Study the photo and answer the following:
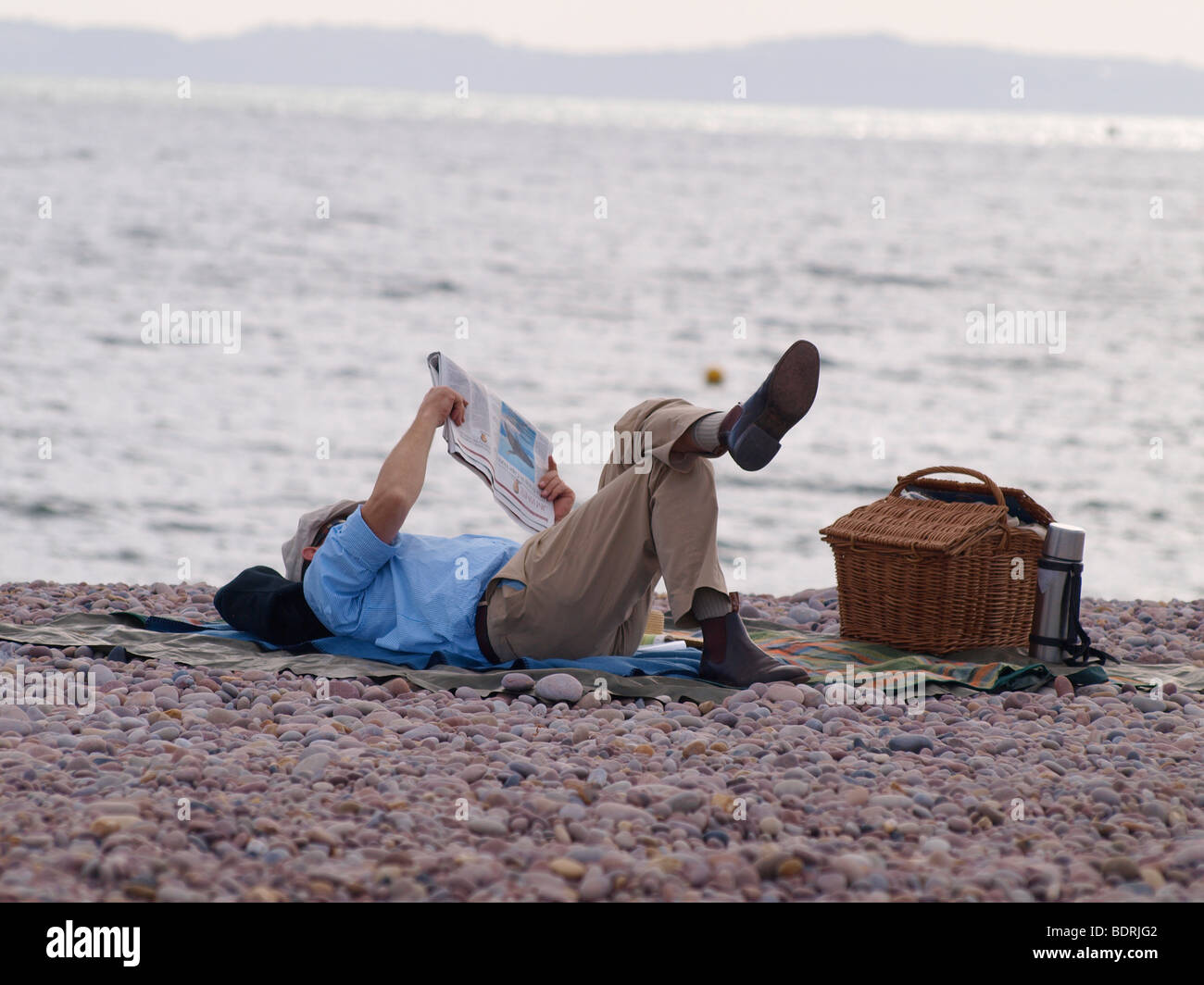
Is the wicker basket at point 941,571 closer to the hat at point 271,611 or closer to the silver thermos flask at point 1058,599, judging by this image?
the silver thermos flask at point 1058,599

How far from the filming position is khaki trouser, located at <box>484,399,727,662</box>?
3363mm

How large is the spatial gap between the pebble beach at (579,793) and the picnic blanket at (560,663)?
89 millimetres

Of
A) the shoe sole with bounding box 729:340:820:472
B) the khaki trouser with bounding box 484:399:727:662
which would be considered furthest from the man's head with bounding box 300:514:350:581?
the shoe sole with bounding box 729:340:820:472

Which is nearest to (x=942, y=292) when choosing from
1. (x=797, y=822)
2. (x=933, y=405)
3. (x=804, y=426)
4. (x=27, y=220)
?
(x=933, y=405)

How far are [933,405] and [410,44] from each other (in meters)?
86.6

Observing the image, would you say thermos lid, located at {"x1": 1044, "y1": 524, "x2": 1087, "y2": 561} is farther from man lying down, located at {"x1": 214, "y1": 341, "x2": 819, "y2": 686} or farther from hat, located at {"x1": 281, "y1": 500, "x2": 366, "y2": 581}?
hat, located at {"x1": 281, "y1": 500, "x2": 366, "y2": 581}

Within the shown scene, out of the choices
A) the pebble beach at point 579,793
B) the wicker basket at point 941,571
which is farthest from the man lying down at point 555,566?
the wicker basket at point 941,571

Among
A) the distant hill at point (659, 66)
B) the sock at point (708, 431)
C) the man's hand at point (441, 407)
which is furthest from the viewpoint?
the distant hill at point (659, 66)

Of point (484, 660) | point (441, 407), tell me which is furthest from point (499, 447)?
point (484, 660)

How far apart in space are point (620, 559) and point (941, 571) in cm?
111

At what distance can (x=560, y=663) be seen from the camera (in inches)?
144

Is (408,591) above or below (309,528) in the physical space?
below

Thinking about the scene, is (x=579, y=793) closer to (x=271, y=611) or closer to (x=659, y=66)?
(x=271, y=611)

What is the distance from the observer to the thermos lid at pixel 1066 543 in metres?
3.99
